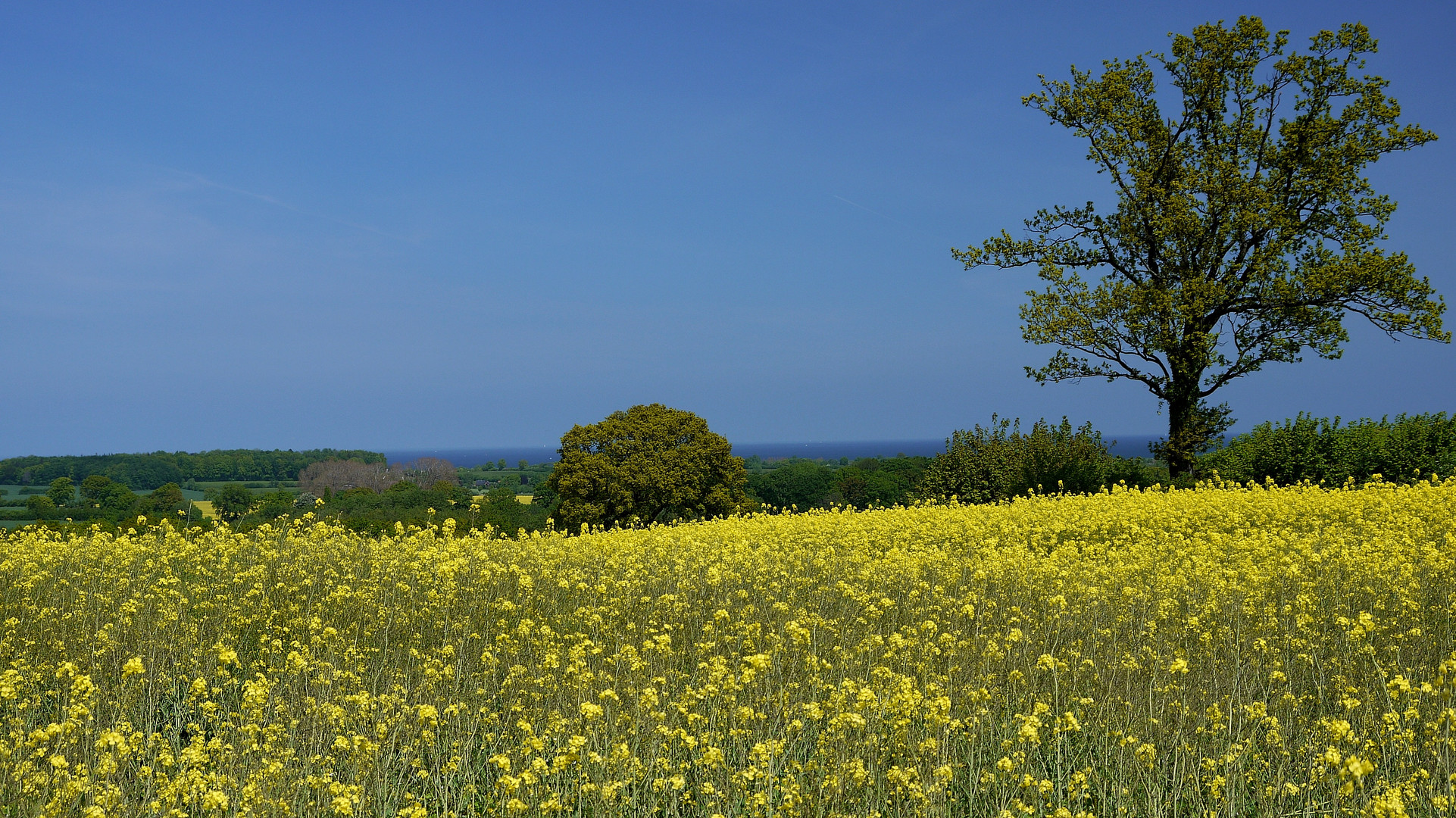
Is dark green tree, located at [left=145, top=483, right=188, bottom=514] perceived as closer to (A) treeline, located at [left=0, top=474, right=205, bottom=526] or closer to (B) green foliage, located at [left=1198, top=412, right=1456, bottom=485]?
(A) treeline, located at [left=0, top=474, right=205, bottom=526]

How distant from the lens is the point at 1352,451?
691 inches

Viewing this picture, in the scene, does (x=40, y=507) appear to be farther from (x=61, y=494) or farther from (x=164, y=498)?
(x=61, y=494)

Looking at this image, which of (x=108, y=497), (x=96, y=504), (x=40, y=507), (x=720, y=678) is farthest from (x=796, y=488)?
(x=720, y=678)

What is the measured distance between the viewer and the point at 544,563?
767 centimetres

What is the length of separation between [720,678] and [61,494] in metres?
19.4

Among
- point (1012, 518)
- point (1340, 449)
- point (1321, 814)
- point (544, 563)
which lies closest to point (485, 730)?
point (544, 563)

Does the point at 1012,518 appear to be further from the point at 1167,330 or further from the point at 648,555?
the point at 1167,330

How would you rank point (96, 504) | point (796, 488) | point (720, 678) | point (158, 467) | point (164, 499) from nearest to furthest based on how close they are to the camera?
point (720, 678) → point (96, 504) → point (164, 499) → point (158, 467) → point (796, 488)

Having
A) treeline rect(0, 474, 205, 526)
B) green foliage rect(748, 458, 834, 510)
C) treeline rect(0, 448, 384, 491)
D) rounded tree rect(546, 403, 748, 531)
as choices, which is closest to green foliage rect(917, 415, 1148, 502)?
rounded tree rect(546, 403, 748, 531)

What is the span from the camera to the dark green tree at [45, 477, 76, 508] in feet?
58.5

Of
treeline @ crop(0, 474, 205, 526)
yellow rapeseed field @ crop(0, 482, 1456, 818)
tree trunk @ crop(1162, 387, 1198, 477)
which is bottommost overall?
yellow rapeseed field @ crop(0, 482, 1456, 818)

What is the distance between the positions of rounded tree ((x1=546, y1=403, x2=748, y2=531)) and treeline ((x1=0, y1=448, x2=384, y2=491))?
11037 mm

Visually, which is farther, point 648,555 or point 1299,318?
point 1299,318

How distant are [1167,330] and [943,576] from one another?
45.6 feet
